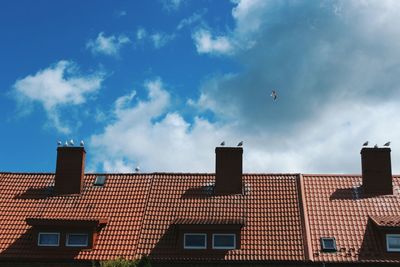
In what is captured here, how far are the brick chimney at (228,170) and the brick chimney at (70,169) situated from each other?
7.22 m

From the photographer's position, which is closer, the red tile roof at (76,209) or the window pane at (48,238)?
the red tile roof at (76,209)

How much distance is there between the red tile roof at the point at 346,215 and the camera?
3300 centimetres

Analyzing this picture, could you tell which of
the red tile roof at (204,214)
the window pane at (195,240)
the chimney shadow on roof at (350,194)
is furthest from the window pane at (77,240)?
the chimney shadow on roof at (350,194)

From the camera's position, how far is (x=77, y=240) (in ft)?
113

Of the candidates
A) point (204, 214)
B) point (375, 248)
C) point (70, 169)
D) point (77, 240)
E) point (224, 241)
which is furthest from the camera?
point (70, 169)

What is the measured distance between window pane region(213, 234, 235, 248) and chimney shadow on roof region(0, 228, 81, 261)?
6.49 metres

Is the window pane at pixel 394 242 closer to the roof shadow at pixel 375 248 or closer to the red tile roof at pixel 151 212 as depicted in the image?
the roof shadow at pixel 375 248

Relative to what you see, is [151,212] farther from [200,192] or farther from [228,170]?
[228,170]

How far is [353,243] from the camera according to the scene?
110ft

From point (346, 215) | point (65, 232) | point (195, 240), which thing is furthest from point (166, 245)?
point (346, 215)

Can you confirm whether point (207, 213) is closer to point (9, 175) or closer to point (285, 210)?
point (285, 210)

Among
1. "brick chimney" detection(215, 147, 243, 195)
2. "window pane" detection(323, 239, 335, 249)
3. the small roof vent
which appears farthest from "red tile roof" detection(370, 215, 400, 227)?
the small roof vent

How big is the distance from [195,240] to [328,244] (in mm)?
6213

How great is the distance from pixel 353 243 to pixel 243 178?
298 inches
